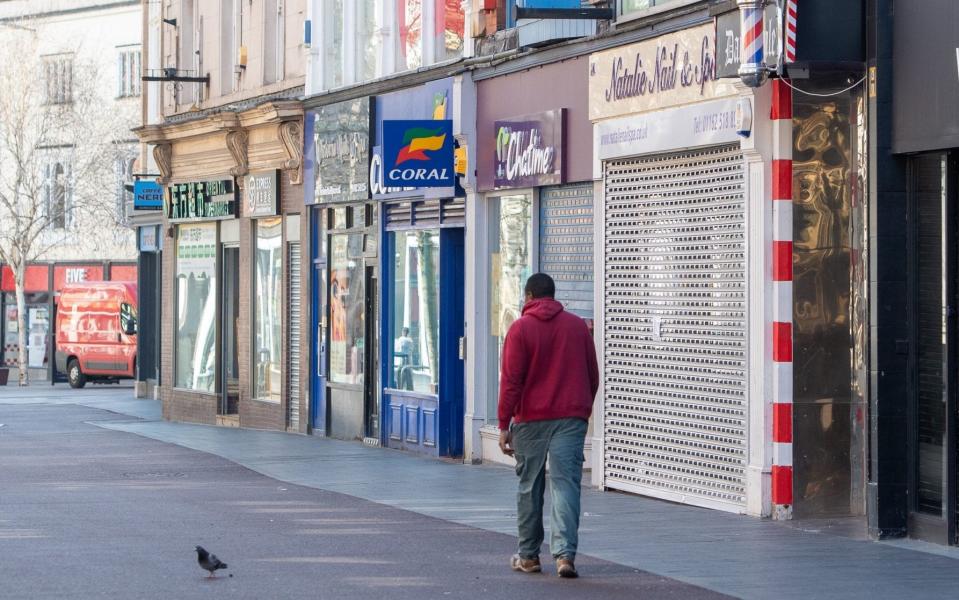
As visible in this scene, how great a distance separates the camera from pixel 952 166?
38.9ft

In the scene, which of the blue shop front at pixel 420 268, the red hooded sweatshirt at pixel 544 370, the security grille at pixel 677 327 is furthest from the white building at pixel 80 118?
the red hooded sweatshirt at pixel 544 370

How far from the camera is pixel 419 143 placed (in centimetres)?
1997

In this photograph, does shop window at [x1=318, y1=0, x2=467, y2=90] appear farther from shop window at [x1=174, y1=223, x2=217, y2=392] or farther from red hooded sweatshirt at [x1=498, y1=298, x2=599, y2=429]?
red hooded sweatshirt at [x1=498, y1=298, x2=599, y2=429]

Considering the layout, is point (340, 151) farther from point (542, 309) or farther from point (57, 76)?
point (57, 76)

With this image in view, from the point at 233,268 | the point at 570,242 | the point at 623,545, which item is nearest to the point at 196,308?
the point at 233,268

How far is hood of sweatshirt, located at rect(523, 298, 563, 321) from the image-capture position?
1077 centimetres

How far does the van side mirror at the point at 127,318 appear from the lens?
43.9 metres

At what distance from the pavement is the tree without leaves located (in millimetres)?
34008

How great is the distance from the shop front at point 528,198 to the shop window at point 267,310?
23.9 feet

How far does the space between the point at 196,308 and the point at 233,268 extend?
1.63 meters

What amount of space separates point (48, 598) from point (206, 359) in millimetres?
20035

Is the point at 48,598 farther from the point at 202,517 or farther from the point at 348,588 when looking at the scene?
the point at 202,517

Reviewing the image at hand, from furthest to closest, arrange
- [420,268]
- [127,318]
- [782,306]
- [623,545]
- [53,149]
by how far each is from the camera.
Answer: [53,149] < [127,318] < [420,268] < [782,306] < [623,545]

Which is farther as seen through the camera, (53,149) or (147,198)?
(53,149)
